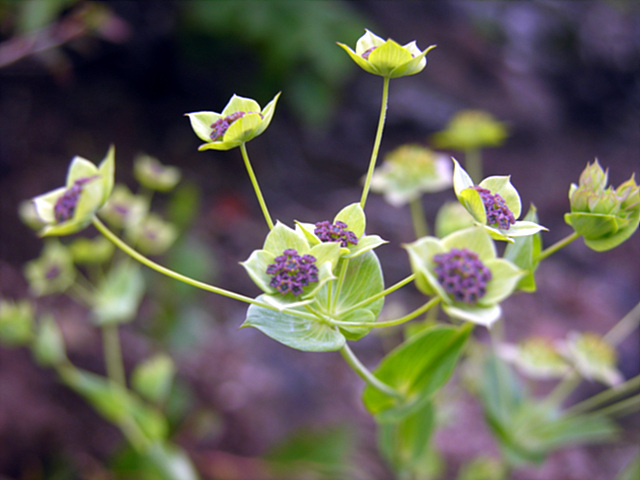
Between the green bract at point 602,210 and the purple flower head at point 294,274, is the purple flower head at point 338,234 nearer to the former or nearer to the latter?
the purple flower head at point 294,274

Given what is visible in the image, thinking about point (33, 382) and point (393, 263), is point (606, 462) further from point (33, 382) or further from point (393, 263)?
point (33, 382)

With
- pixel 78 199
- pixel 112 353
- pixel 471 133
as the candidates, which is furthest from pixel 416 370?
pixel 112 353

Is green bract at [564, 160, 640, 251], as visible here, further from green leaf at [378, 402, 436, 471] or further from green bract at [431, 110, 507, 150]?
green bract at [431, 110, 507, 150]

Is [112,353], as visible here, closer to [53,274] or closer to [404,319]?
[53,274]

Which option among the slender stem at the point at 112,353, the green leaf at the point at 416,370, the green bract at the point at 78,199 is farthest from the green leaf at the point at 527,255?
the slender stem at the point at 112,353

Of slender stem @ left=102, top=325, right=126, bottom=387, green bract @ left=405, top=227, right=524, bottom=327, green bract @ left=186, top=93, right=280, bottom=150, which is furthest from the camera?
slender stem @ left=102, top=325, right=126, bottom=387

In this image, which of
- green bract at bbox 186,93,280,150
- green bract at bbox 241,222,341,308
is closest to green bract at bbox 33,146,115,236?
green bract at bbox 186,93,280,150
